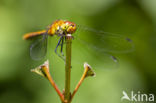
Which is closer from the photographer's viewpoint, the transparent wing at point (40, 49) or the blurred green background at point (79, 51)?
the transparent wing at point (40, 49)

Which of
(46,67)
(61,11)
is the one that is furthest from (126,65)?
(46,67)

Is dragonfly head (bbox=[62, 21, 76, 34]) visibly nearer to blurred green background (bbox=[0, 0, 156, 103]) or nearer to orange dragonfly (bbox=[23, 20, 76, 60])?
orange dragonfly (bbox=[23, 20, 76, 60])

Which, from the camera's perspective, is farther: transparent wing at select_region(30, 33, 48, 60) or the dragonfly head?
transparent wing at select_region(30, 33, 48, 60)

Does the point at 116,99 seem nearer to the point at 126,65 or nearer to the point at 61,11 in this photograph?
the point at 126,65

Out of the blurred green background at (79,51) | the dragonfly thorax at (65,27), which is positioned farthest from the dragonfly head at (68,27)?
the blurred green background at (79,51)

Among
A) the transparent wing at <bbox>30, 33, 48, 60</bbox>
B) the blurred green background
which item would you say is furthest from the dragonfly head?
the blurred green background

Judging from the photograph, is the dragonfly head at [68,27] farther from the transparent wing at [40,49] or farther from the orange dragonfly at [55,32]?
the transparent wing at [40,49]

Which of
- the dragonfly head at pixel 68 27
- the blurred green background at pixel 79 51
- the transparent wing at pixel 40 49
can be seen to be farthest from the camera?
the blurred green background at pixel 79 51

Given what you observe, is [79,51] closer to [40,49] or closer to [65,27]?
[40,49]

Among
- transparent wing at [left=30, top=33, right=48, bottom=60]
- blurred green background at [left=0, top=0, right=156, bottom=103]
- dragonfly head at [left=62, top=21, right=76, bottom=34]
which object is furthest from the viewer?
blurred green background at [left=0, top=0, right=156, bottom=103]
